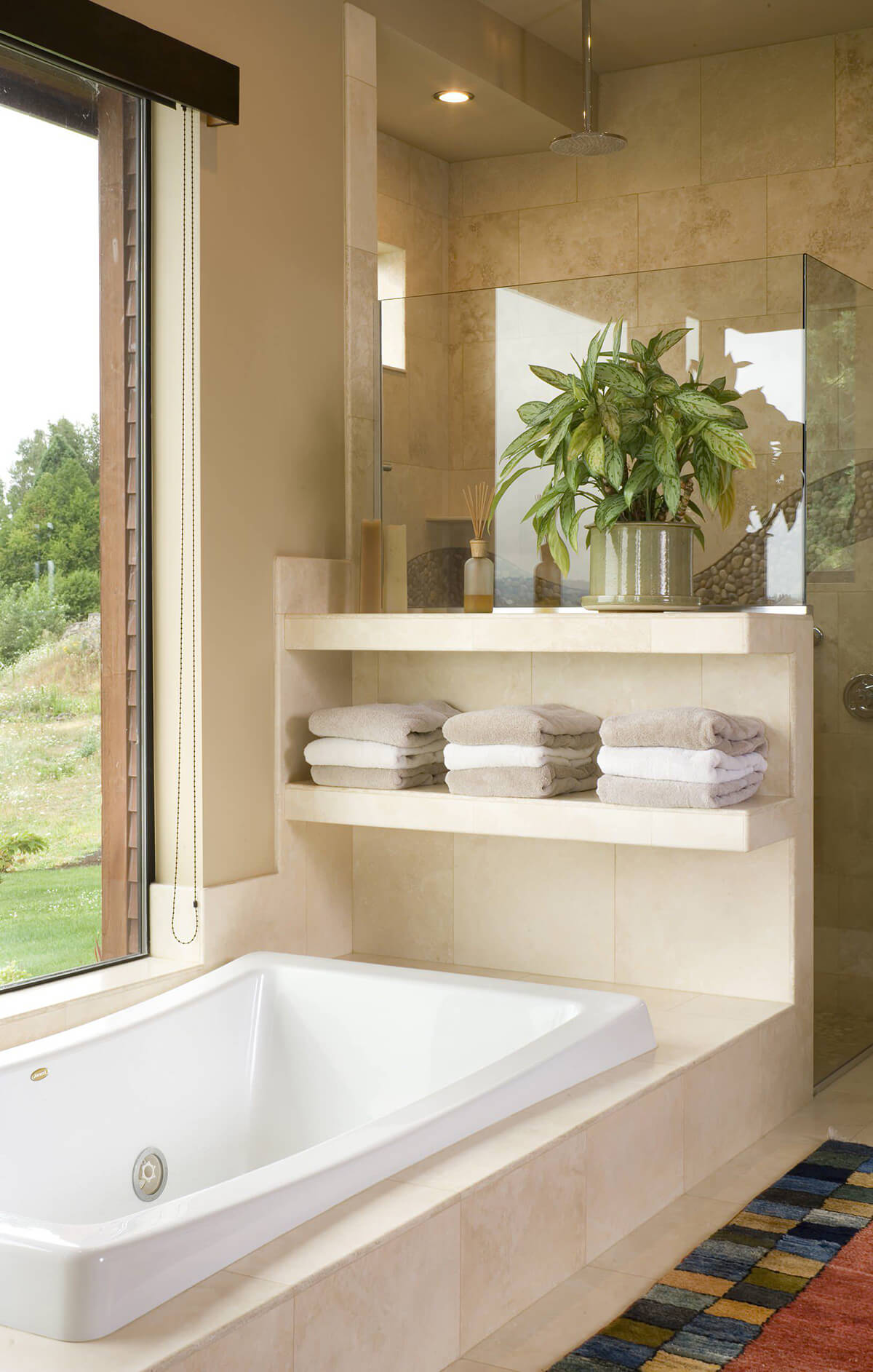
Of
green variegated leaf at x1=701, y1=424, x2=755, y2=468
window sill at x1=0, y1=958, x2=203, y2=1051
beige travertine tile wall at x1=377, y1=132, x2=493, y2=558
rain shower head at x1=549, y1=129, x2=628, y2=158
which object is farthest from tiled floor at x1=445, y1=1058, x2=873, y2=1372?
rain shower head at x1=549, y1=129, x2=628, y2=158

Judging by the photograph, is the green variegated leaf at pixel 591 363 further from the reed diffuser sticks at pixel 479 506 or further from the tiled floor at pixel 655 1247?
the tiled floor at pixel 655 1247

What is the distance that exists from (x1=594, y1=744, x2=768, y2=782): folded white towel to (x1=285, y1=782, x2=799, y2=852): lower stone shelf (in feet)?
0.22

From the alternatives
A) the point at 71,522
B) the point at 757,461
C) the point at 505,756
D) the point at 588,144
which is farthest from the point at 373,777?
the point at 588,144

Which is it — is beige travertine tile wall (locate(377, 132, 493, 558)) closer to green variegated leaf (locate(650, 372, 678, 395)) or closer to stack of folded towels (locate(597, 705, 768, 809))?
green variegated leaf (locate(650, 372, 678, 395))

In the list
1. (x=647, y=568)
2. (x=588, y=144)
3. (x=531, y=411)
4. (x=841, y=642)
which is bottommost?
(x=841, y=642)

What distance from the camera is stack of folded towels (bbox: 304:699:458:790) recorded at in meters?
3.04

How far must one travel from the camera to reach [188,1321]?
155cm

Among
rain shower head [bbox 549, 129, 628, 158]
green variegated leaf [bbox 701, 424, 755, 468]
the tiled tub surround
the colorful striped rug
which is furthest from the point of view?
rain shower head [bbox 549, 129, 628, 158]

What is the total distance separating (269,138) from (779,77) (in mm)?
1736

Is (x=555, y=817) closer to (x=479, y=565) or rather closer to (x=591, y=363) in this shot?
(x=479, y=565)

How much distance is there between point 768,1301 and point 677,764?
0.97 metres

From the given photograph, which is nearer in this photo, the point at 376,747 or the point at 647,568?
the point at 647,568

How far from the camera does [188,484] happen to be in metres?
2.88

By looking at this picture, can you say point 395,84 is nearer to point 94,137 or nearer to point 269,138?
point 269,138
